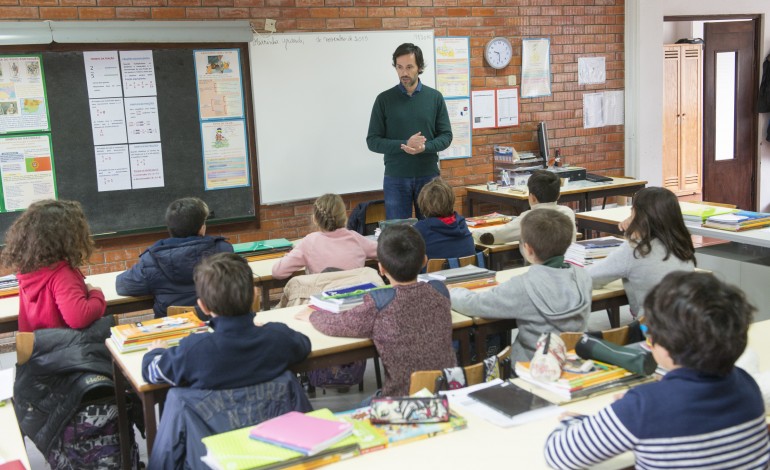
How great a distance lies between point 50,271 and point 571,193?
444 centimetres

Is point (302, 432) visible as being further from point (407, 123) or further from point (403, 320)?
point (407, 123)

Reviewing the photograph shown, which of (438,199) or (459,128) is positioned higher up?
(459,128)

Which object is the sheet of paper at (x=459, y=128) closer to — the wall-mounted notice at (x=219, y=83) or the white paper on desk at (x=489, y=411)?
the wall-mounted notice at (x=219, y=83)

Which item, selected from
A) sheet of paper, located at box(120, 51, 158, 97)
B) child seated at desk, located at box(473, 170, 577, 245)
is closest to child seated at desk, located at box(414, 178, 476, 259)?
child seated at desk, located at box(473, 170, 577, 245)

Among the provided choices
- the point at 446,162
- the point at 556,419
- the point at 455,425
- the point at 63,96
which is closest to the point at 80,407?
the point at 455,425

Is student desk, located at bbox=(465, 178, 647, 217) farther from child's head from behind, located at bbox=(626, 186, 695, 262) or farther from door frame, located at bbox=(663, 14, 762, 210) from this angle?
child's head from behind, located at bbox=(626, 186, 695, 262)

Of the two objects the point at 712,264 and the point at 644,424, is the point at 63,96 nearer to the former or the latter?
the point at 712,264

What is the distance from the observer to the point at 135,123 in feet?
18.5

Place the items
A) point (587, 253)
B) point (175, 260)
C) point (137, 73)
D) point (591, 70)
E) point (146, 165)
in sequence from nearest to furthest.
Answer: point (175, 260) < point (587, 253) < point (137, 73) < point (146, 165) < point (591, 70)

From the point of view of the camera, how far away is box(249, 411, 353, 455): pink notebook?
1897 mm

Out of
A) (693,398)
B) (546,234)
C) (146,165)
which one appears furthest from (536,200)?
(693,398)

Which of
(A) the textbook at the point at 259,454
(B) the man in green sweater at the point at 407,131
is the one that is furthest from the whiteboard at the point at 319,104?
(A) the textbook at the point at 259,454

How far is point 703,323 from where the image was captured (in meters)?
1.63

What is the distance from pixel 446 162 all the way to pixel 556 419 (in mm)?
4905
